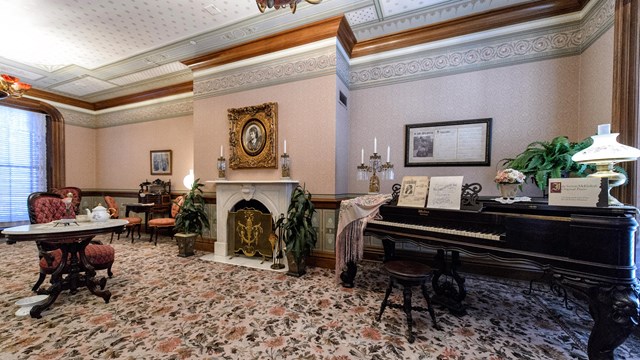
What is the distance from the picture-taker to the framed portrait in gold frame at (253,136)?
3.98m

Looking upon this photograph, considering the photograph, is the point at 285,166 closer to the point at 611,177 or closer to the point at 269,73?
the point at 269,73

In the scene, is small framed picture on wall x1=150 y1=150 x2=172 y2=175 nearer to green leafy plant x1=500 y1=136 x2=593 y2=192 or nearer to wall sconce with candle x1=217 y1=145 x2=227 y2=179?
wall sconce with candle x1=217 y1=145 x2=227 y2=179

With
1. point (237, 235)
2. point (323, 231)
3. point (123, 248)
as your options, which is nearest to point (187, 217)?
point (237, 235)

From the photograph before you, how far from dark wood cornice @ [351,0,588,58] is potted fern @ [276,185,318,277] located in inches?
108

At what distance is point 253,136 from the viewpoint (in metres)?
4.14

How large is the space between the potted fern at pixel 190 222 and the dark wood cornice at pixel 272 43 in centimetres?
239

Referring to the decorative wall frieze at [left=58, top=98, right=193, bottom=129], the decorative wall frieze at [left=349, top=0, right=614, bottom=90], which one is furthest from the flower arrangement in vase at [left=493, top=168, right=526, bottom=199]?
the decorative wall frieze at [left=58, top=98, right=193, bottom=129]

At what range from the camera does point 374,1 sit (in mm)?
3057

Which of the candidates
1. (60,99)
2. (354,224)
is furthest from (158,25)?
(60,99)

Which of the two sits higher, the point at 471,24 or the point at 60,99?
the point at 471,24

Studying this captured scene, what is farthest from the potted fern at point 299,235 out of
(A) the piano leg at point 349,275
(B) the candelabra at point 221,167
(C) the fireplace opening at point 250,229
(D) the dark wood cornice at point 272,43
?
(D) the dark wood cornice at point 272,43

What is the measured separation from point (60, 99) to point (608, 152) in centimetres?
1050

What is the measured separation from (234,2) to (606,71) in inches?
175

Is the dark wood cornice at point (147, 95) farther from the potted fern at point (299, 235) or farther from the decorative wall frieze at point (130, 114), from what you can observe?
the potted fern at point (299, 235)
